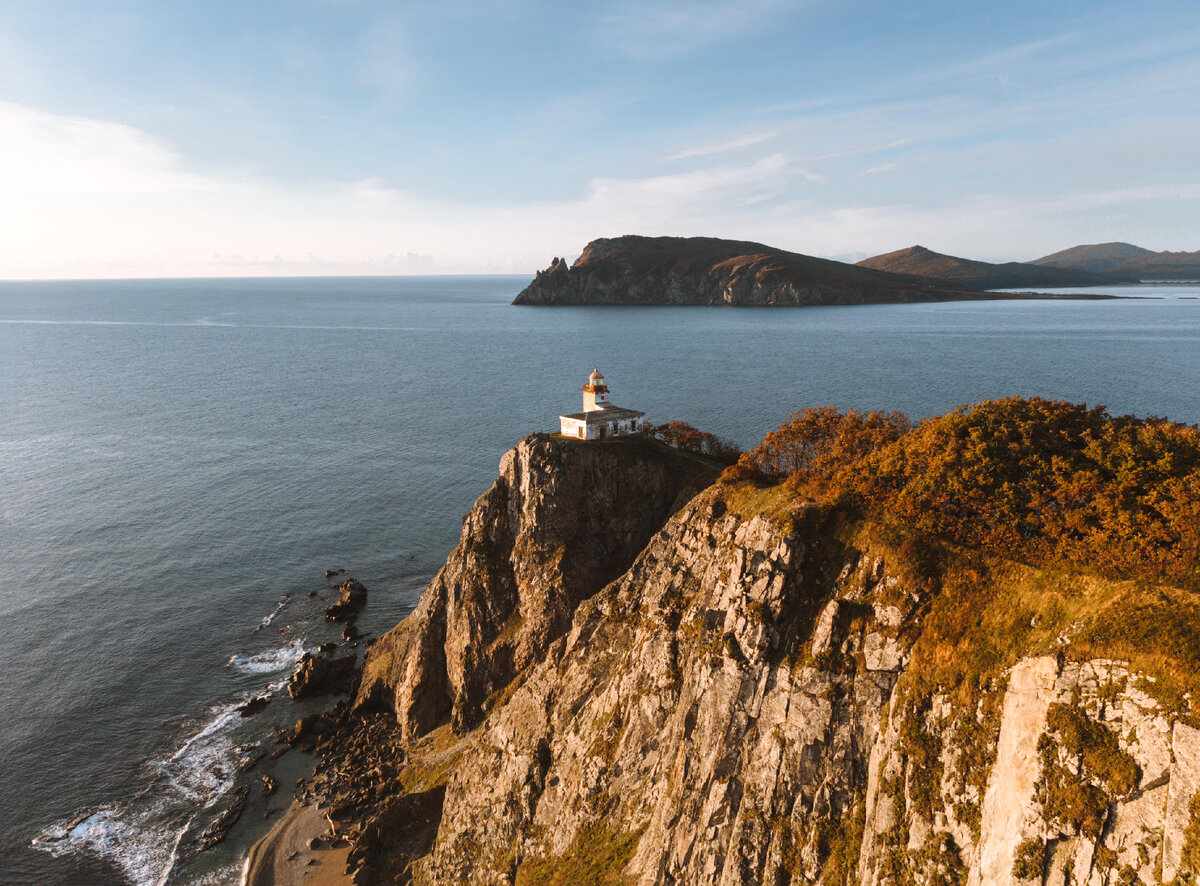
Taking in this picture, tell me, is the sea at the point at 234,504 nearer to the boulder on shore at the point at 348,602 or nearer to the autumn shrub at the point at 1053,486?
the boulder on shore at the point at 348,602

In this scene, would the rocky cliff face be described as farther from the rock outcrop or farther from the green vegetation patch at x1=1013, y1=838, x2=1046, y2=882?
the rock outcrop

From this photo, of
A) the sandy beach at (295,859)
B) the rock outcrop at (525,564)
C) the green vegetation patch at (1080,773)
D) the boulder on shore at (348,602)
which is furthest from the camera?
the boulder on shore at (348,602)

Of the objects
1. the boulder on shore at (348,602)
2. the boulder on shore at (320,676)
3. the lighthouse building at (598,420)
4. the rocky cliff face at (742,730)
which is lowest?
the boulder on shore at (320,676)

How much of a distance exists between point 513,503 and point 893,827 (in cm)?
3748

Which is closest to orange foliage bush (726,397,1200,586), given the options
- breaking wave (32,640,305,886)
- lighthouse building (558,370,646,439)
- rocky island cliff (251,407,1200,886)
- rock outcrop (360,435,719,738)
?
rocky island cliff (251,407,1200,886)

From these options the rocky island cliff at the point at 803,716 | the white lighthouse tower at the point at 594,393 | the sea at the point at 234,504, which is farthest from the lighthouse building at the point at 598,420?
the sea at the point at 234,504

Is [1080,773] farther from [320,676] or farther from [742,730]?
[320,676]

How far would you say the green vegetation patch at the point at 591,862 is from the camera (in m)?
31.1

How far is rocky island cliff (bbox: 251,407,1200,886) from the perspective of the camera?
1897 cm

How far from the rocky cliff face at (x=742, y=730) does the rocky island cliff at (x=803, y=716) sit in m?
0.10

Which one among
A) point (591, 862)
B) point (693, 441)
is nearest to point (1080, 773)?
point (591, 862)

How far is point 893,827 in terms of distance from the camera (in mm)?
23562

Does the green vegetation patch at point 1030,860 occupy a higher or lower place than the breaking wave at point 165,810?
higher

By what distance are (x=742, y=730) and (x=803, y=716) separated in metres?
3.24
